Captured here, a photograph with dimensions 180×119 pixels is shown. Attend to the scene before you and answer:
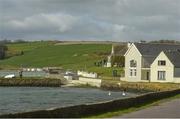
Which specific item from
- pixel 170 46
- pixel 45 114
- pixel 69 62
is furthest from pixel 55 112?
pixel 69 62

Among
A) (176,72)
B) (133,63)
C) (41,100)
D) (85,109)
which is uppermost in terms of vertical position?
(133,63)

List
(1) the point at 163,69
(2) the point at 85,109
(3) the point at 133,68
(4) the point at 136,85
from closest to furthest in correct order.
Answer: (2) the point at 85,109
(4) the point at 136,85
(1) the point at 163,69
(3) the point at 133,68

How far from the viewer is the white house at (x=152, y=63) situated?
93.8 meters

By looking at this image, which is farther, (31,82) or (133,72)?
(31,82)

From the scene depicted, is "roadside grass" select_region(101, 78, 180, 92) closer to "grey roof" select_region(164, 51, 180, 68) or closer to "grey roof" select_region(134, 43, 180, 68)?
"grey roof" select_region(164, 51, 180, 68)

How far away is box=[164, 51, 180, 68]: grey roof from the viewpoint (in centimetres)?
9382

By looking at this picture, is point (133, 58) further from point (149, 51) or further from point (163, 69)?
point (163, 69)

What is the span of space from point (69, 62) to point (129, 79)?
94.3m

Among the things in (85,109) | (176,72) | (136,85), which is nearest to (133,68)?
(136,85)

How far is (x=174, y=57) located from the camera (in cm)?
9519

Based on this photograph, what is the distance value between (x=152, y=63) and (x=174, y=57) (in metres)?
4.39

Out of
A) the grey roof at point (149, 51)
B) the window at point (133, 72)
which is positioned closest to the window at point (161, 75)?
the grey roof at point (149, 51)

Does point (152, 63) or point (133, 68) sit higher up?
point (152, 63)

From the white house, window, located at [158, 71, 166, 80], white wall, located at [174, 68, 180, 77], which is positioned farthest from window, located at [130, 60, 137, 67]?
white wall, located at [174, 68, 180, 77]
